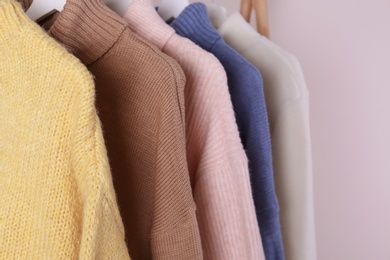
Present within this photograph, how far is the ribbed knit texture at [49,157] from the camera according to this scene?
0.45 meters

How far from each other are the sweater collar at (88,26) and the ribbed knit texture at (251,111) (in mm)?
130

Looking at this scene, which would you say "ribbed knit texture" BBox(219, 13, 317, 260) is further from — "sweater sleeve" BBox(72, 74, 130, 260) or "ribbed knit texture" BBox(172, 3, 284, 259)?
"sweater sleeve" BBox(72, 74, 130, 260)

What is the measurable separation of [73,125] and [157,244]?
0.18 m

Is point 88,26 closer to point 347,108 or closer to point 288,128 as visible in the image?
point 288,128

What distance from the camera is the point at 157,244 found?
0.55 meters

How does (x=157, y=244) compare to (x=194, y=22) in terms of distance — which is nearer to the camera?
(x=157, y=244)

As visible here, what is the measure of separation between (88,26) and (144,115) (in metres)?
0.12

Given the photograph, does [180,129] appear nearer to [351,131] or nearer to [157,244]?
[157,244]

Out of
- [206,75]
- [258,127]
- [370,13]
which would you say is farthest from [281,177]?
[370,13]

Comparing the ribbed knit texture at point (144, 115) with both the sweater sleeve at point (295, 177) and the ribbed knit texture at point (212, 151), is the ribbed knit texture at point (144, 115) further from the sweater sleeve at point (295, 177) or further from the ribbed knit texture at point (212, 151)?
the sweater sleeve at point (295, 177)

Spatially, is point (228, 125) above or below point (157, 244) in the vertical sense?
above

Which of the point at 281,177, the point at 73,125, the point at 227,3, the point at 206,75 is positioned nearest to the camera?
the point at 73,125

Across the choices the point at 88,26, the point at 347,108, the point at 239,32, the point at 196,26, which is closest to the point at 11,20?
the point at 88,26

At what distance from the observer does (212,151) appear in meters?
0.58
